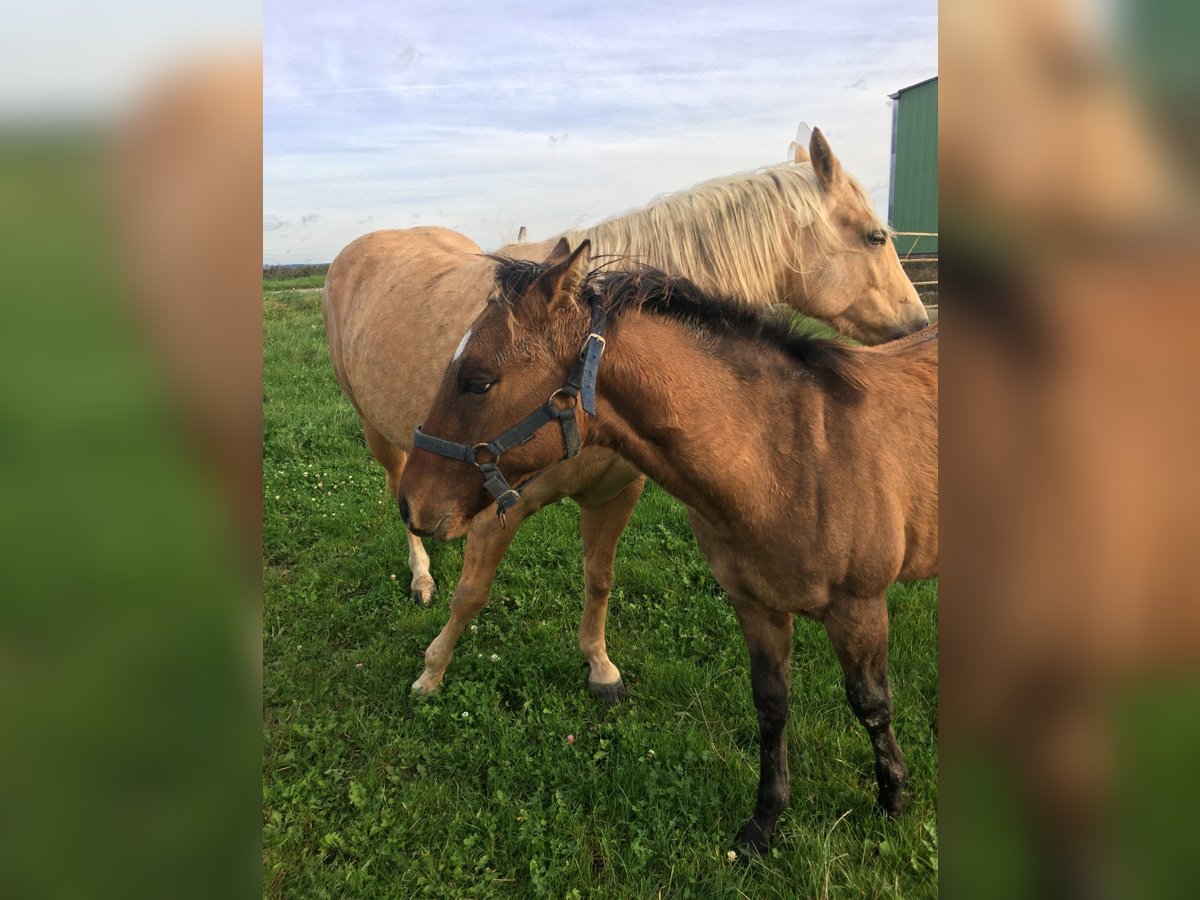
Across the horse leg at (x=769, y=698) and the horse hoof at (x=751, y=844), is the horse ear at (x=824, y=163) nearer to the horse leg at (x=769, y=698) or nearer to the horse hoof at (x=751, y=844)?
the horse leg at (x=769, y=698)

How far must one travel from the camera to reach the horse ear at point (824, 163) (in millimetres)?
3221

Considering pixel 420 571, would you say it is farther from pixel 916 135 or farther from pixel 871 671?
pixel 916 135

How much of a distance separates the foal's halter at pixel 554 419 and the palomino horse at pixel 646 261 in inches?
32.2

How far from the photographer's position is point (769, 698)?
2777 millimetres

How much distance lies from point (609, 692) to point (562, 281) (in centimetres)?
223

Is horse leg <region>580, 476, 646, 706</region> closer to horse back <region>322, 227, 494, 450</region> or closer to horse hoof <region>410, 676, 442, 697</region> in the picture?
horse hoof <region>410, 676, 442, 697</region>

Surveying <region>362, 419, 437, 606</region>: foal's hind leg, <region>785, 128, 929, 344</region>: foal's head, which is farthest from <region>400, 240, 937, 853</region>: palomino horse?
<region>362, 419, 437, 606</region>: foal's hind leg

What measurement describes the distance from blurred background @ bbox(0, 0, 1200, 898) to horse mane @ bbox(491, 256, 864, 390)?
5.47 ft

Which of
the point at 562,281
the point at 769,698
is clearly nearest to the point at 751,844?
the point at 769,698

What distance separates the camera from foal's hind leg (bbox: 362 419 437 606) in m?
4.64
